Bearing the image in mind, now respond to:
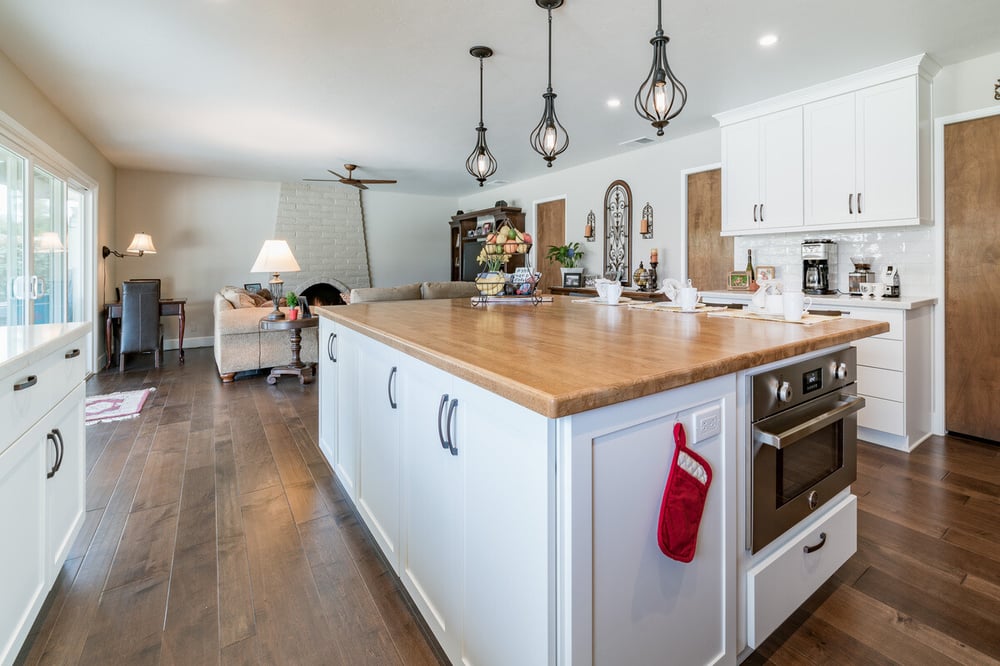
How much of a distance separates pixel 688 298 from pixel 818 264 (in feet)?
7.36

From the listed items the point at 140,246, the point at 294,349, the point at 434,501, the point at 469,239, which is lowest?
the point at 434,501

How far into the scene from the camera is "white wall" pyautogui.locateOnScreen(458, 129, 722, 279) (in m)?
4.91

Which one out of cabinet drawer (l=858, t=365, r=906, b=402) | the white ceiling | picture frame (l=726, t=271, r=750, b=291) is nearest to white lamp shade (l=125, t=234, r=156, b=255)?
the white ceiling

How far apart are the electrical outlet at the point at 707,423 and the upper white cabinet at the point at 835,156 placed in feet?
10.0

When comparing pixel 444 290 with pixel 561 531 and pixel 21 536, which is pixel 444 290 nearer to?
pixel 21 536

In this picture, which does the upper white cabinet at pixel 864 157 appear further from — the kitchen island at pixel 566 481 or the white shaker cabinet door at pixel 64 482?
the white shaker cabinet door at pixel 64 482

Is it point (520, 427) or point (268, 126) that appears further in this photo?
point (268, 126)

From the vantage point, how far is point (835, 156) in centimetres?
343

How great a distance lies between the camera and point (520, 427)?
3.05ft

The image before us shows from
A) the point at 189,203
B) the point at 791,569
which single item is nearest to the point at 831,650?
the point at 791,569

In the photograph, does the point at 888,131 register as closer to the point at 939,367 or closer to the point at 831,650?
the point at 939,367

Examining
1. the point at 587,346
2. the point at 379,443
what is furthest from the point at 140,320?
the point at 587,346

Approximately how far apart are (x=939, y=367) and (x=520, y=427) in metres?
3.77

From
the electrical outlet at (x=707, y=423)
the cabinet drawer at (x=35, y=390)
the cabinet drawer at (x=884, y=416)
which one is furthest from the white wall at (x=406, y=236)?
the electrical outlet at (x=707, y=423)
